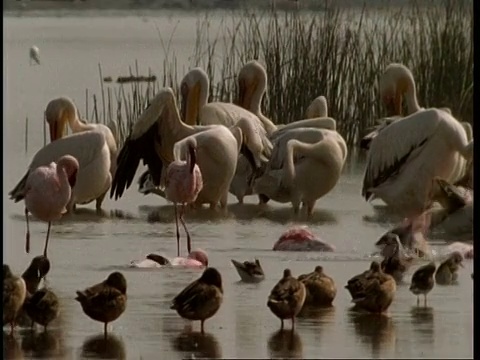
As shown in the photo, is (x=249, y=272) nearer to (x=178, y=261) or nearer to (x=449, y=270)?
(x=178, y=261)

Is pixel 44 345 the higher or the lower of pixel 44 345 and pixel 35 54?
the lower

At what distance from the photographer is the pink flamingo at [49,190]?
482 cm

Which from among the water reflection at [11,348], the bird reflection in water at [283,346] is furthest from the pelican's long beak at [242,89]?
the water reflection at [11,348]

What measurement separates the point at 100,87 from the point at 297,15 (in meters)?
0.53

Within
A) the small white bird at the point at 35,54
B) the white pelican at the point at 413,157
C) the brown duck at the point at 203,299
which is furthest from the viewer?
the white pelican at the point at 413,157

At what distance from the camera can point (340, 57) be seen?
15.9ft

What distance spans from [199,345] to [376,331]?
441 millimetres

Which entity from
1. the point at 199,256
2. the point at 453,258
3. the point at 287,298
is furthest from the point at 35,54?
the point at 453,258

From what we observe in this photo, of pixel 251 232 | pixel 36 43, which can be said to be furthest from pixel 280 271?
pixel 36 43

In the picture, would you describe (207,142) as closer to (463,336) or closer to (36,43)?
(36,43)

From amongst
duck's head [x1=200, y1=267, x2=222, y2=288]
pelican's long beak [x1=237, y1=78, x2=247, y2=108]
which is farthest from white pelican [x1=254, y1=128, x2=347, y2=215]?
duck's head [x1=200, y1=267, x2=222, y2=288]

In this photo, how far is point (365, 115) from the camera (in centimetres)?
488

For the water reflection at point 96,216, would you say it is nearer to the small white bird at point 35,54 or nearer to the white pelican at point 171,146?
the white pelican at point 171,146

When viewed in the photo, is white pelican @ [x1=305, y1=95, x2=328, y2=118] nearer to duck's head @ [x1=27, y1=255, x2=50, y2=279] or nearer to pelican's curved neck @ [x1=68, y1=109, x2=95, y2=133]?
pelican's curved neck @ [x1=68, y1=109, x2=95, y2=133]
